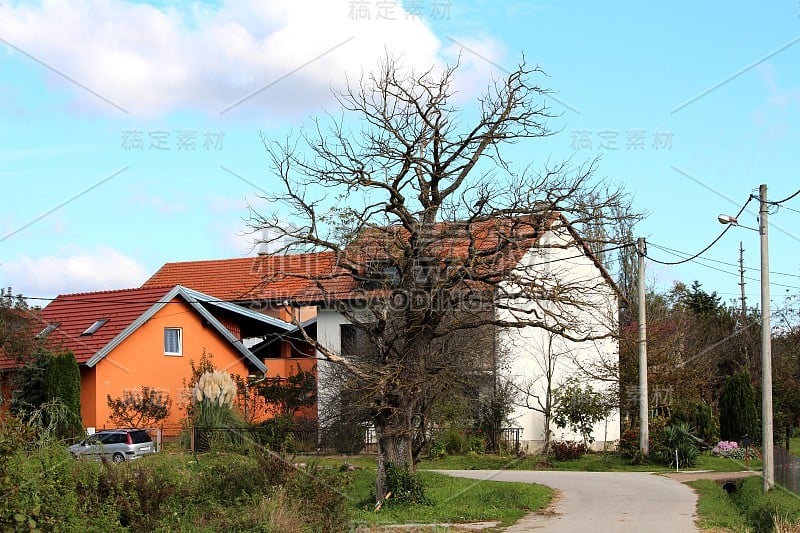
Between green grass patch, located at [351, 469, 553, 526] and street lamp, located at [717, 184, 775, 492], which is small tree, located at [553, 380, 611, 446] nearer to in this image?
green grass patch, located at [351, 469, 553, 526]

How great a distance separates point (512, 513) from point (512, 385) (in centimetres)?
1481

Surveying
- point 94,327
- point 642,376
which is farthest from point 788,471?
point 94,327

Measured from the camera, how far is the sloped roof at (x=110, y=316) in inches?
1280

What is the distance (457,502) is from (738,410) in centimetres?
1844

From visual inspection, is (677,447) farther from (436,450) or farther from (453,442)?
(436,450)

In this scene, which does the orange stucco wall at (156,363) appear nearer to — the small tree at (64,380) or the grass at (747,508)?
the small tree at (64,380)

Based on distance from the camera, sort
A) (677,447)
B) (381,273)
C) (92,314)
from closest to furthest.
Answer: (381,273) < (677,447) < (92,314)

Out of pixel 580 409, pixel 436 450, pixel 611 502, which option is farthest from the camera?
pixel 580 409

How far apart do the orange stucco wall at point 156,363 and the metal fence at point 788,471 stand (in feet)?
69.7

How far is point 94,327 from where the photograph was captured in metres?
33.8

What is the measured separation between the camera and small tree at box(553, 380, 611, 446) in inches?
1267

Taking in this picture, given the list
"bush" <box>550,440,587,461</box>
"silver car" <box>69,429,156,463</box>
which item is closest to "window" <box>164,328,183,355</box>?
"silver car" <box>69,429,156,463</box>

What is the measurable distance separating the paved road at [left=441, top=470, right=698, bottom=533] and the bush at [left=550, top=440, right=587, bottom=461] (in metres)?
3.70

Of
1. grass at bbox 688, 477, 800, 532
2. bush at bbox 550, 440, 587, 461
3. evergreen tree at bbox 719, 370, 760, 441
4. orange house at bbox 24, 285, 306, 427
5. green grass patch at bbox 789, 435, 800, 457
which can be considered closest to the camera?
grass at bbox 688, 477, 800, 532
